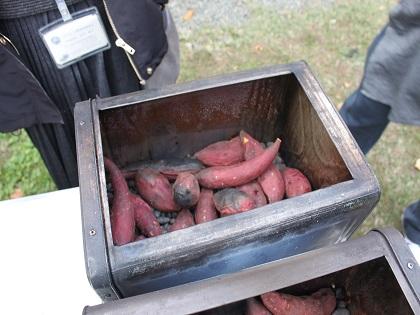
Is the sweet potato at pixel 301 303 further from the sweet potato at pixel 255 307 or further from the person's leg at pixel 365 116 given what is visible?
the person's leg at pixel 365 116

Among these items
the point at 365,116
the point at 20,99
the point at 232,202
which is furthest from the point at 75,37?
the point at 365,116

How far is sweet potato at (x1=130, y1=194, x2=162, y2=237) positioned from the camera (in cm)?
94

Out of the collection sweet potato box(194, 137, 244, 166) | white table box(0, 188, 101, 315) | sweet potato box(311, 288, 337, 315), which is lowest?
sweet potato box(311, 288, 337, 315)

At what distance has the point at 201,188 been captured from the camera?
1.01 m

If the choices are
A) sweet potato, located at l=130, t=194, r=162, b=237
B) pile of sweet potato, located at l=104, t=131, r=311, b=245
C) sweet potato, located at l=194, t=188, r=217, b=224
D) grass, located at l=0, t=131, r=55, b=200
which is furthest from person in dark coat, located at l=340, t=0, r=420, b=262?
grass, located at l=0, t=131, r=55, b=200

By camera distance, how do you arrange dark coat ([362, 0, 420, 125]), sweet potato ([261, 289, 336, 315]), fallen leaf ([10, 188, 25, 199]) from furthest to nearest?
fallen leaf ([10, 188, 25, 199]) < dark coat ([362, 0, 420, 125]) < sweet potato ([261, 289, 336, 315])

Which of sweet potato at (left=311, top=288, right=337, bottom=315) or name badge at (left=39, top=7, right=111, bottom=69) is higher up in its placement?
name badge at (left=39, top=7, right=111, bottom=69)

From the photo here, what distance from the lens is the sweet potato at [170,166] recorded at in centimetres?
105

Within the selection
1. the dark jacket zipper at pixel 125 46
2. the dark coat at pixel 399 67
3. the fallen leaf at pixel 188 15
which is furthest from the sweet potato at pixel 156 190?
the fallen leaf at pixel 188 15

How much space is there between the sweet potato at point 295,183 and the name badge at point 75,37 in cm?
61

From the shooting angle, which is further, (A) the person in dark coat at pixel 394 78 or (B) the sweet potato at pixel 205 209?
(A) the person in dark coat at pixel 394 78

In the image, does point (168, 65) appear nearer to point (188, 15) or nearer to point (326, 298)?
point (326, 298)

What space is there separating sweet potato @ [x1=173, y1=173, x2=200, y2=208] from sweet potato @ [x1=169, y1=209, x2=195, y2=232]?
0.8 inches

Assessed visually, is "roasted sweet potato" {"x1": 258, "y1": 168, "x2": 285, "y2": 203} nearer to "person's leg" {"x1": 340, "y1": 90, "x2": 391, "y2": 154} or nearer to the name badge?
the name badge
